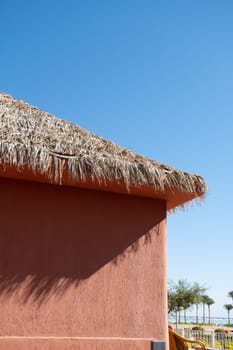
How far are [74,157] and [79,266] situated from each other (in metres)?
1.11

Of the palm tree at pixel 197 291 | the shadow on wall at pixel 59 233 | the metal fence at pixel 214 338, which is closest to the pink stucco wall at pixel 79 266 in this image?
the shadow on wall at pixel 59 233

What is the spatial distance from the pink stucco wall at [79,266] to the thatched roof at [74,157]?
404mm

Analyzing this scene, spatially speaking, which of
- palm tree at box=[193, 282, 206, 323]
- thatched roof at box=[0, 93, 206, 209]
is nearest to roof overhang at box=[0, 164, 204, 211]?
thatched roof at box=[0, 93, 206, 209]

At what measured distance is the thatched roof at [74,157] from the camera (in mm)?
4098

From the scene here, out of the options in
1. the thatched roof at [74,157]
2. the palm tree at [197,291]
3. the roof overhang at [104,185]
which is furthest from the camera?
the palm tree at [197,291]

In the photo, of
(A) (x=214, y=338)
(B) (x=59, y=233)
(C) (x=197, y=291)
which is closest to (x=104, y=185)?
(B) (x=59, y=233)

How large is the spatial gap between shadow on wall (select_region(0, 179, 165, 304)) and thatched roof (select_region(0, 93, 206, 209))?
36cm

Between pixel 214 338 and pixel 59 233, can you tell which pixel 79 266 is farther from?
pixel 214 338

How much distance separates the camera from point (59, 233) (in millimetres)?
4488

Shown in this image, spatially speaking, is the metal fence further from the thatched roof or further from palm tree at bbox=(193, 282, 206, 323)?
palm tree at bbox=(193, 282, 206, 323)

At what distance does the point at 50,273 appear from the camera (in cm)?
434

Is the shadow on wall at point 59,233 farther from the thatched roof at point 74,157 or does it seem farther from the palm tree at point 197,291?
the palm tree at point 197,291

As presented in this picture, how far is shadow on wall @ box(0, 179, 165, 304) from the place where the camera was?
4242 millimetres

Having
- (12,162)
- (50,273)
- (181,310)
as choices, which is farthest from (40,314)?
(181,310)
